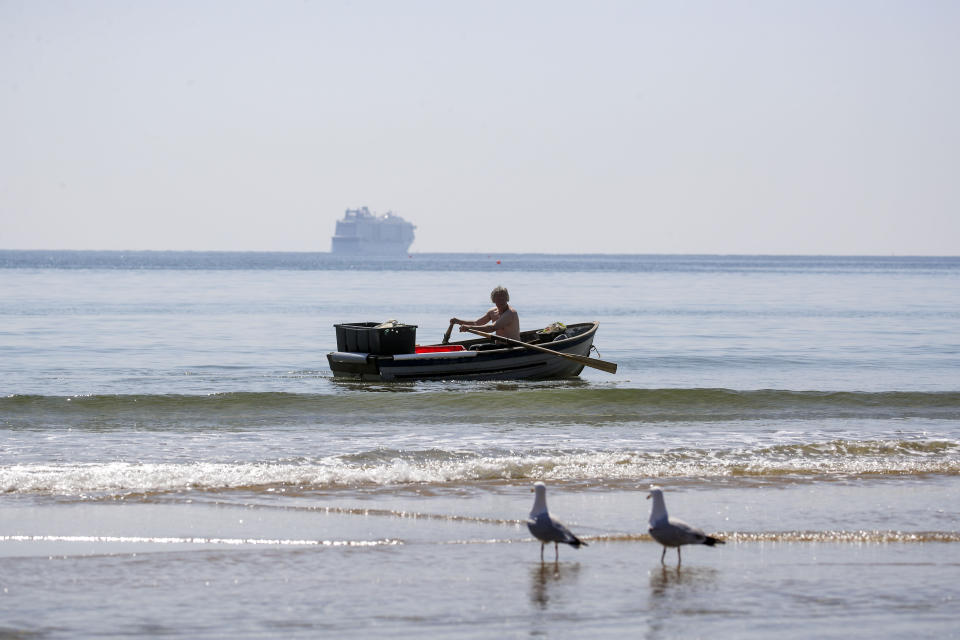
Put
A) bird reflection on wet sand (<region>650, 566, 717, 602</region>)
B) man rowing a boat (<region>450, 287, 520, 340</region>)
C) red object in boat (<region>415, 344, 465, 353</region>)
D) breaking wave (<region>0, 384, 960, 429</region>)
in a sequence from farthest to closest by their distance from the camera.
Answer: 1. red object in boat (<region>415, 344, 465, 353</region>)
2. man rowing a boat (<region>450, 287, 520, 340</region>)
3. breaking wave (<region>0, 384, 960, 429</region>)
4. bird reflection on wet sand (<region>650, 566, 717, 602</region>)

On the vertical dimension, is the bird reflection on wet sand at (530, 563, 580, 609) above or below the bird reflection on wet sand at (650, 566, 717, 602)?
below

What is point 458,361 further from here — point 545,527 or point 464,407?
point 545,527

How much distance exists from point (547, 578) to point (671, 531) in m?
0.89

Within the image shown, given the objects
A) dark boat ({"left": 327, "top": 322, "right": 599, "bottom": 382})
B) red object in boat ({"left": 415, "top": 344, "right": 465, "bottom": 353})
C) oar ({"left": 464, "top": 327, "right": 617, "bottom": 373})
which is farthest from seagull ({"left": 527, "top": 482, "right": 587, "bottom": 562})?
red object in boat ({"left": 415, "top": 344, "right": 465, "bottom": 353})

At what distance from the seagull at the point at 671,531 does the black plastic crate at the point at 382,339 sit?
39.1 feet

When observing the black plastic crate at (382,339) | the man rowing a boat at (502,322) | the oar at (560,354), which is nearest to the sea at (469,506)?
the oar at (560,354)

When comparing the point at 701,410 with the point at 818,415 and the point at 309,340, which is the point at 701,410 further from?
the point at 309,340

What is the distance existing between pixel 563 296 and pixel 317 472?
56.7 m

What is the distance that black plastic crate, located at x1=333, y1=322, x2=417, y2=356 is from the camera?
63.3 ft

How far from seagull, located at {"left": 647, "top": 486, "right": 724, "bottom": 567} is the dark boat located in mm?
11990

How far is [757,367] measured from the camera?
84.3 feet

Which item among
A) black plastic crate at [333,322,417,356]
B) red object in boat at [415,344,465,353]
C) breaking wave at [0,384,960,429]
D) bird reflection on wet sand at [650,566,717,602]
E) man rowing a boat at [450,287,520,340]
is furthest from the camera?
red object in boat at [415,344,465,353]

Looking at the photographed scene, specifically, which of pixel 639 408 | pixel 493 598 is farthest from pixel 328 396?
pixel 493 598

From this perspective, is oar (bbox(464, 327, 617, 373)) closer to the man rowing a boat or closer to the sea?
the man rowing a boat
